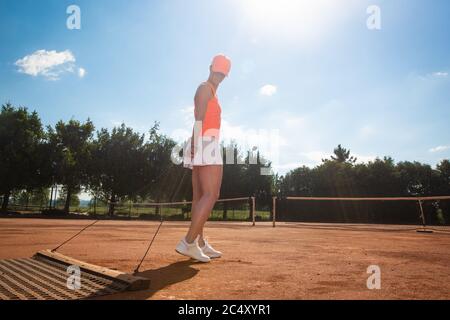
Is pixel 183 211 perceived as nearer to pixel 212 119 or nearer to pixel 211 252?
pixel 211 252

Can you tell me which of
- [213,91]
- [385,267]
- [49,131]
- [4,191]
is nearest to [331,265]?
[385,267]

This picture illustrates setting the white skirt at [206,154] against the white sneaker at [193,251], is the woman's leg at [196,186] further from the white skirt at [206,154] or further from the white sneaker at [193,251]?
the white sneaker at [193,251]

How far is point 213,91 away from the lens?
152 inches

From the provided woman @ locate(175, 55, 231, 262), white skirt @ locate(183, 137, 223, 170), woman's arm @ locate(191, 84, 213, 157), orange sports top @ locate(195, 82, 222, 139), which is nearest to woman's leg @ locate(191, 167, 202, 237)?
woman @ locate(175, 55, 231, 262)

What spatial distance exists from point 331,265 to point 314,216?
3693cm

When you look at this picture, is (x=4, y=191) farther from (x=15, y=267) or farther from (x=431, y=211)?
(x=431, y=211)

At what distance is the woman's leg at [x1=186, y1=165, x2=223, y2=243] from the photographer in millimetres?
3469

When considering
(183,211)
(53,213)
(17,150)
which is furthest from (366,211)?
(17,150)

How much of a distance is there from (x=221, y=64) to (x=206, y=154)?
3.70ft

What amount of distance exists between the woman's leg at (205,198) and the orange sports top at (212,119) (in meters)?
0.40

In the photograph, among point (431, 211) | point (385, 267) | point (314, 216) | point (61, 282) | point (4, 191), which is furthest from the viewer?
point (314, 216)

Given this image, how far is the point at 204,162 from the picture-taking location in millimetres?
3613

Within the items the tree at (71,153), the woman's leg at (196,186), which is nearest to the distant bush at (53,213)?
the tree at (71,153)

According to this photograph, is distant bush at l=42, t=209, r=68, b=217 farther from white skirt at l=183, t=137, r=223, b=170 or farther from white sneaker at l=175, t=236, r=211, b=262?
white sneaker at l=175, t=236, r=211, b=262
